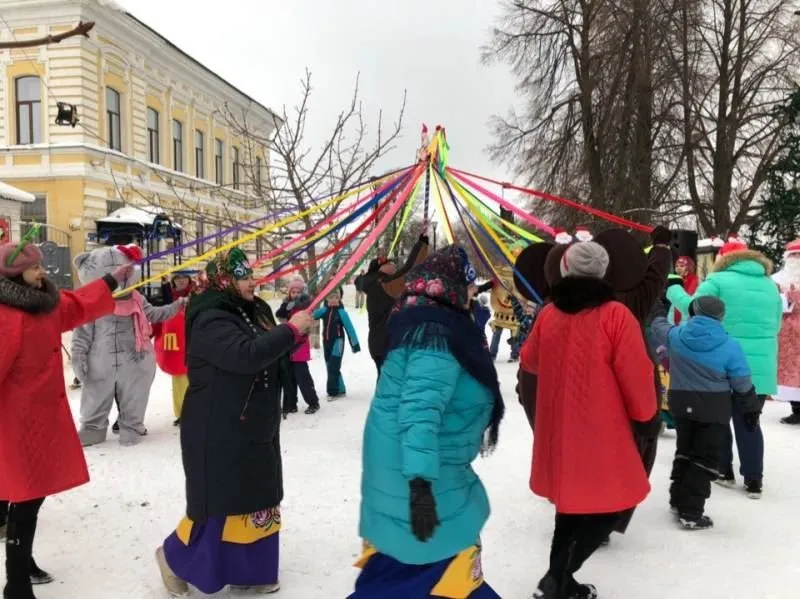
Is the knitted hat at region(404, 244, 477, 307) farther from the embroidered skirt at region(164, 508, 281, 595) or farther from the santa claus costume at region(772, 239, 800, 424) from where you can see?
the santa claus costume at region(772, 239, 800, 424)

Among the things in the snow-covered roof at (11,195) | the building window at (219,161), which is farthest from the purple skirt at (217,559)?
the building window at (219,161)

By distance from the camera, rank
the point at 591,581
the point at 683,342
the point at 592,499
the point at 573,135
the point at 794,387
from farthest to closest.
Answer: the point at 573,135, the point at 794,387, the point at 683,342, the point at 591,581, the point at 592,499

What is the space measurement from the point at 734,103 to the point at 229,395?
19559 mm

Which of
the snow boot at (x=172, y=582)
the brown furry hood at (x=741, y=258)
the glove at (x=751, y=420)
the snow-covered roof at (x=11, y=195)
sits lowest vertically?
the snow boot at (x=172, y=582)

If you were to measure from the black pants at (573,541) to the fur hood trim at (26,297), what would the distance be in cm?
274

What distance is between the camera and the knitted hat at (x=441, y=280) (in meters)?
2.50

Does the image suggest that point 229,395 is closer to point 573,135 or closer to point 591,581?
point 591,581

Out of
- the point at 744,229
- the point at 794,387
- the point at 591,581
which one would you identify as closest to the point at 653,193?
the point at 744,229

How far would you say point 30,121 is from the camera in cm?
2152

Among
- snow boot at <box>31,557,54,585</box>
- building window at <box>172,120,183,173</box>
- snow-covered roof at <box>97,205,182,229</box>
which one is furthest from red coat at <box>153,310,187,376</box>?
building window at <box>172,120,183,173</box>

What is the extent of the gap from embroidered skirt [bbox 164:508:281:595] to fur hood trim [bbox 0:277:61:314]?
1262 mm

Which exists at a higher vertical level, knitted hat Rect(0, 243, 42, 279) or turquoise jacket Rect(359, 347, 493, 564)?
knitted hat Rect(0, 243, 42, 279)

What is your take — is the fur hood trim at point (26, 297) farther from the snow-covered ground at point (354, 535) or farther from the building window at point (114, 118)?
the building window at point (114, 118)

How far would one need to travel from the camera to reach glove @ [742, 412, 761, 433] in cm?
446
